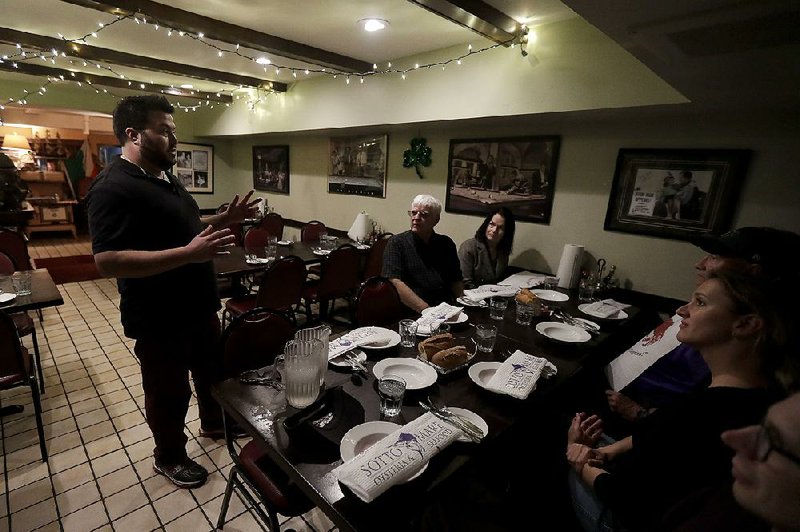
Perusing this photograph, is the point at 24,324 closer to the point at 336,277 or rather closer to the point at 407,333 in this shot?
the point at 336,277

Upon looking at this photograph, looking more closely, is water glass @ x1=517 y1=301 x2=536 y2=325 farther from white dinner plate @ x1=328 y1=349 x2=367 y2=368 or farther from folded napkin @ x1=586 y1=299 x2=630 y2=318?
white dinner plate @ x1=328 y1=349 x2=367 y2=368

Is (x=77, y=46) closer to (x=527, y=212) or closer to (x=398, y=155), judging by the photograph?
(x=398, y=155)

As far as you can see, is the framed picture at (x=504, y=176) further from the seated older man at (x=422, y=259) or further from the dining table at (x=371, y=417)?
the dining table at (x=371, y=417)

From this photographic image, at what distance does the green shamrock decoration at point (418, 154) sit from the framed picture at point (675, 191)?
182 cm

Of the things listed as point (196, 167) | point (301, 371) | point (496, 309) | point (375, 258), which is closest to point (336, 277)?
point (375, 258)

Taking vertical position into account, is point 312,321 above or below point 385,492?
below

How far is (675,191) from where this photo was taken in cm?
260

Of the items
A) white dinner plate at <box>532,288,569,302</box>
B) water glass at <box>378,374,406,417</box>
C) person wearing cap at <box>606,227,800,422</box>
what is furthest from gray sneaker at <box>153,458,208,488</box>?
white dinner plate at <box>532,288,569,302</box>

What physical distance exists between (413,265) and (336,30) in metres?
2.07

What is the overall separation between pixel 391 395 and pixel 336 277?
234cm

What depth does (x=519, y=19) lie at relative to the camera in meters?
2.49

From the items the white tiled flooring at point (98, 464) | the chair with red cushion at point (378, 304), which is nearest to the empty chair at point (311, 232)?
the white tiled flooring at point (98, 464)

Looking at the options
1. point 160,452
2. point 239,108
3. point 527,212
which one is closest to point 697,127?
point 527,212

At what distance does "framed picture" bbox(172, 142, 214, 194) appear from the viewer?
659 cm
